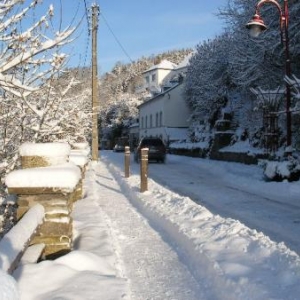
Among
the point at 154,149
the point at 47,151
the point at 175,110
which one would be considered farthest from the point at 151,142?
the point at 175,110

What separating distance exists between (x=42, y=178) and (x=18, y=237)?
4.05ft

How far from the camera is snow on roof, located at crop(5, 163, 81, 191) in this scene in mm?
4512

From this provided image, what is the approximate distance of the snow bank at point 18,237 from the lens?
2.82m

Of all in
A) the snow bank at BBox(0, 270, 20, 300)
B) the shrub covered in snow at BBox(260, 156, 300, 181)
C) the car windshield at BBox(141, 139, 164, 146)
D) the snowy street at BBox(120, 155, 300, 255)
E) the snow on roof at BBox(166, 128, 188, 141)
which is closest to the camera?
the snow bank at BBox(0, 270, 20, 300)

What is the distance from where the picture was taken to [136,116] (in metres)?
68.6

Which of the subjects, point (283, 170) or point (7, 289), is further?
point (283, 170)

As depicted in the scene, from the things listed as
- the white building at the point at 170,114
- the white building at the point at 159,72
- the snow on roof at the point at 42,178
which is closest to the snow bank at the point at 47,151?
the snow on roof at the point at 42,178

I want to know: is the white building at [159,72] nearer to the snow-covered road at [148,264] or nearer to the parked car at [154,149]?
the parked car at [154,149]

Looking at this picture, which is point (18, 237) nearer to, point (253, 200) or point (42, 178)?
point (42, 178)

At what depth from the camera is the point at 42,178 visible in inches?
179

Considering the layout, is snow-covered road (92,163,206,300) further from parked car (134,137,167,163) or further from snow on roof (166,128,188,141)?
snow on roof (166,128,188,141)

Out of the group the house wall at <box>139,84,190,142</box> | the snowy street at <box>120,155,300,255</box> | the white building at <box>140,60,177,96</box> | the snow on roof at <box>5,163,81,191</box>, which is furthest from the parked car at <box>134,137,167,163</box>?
the white building at <box>140,60,177,96</box>

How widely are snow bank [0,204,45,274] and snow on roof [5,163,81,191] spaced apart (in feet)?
0.83

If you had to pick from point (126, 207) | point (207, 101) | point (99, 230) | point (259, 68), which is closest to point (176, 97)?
point (207, 101)
